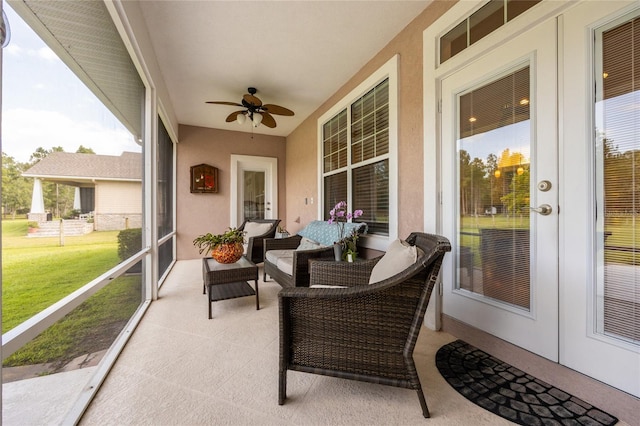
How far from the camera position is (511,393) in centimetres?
139

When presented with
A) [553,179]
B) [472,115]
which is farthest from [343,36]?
[553,179]

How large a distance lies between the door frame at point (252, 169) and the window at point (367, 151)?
2.00 metres

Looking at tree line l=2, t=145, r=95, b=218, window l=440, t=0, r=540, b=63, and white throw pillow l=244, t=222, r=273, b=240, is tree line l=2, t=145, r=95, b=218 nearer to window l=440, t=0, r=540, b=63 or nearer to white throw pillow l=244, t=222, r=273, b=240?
window l=440, t=0, r=540, b=63

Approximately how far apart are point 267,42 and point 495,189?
100 inches

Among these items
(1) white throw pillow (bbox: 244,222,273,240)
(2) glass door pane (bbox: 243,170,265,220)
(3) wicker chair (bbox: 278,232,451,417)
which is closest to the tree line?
(3) wicker chair (bbox: 278,232,451,417)

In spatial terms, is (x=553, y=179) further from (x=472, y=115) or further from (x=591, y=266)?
(x=472, y=115)

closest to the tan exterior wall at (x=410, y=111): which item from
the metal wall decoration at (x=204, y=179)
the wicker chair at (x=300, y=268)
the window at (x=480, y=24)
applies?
the window at (x=480, y=24)

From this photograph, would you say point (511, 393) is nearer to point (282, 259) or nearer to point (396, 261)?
point (396, 261)

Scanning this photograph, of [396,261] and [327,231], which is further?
[327,231]

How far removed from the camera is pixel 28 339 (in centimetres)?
95

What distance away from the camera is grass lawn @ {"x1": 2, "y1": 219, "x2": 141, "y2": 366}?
931 millimetres

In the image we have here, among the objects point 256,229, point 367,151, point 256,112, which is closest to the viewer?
point 367,151

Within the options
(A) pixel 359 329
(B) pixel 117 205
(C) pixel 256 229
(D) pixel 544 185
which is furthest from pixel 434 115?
(C) pixel 256 229

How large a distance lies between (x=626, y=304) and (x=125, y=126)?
335 cm
